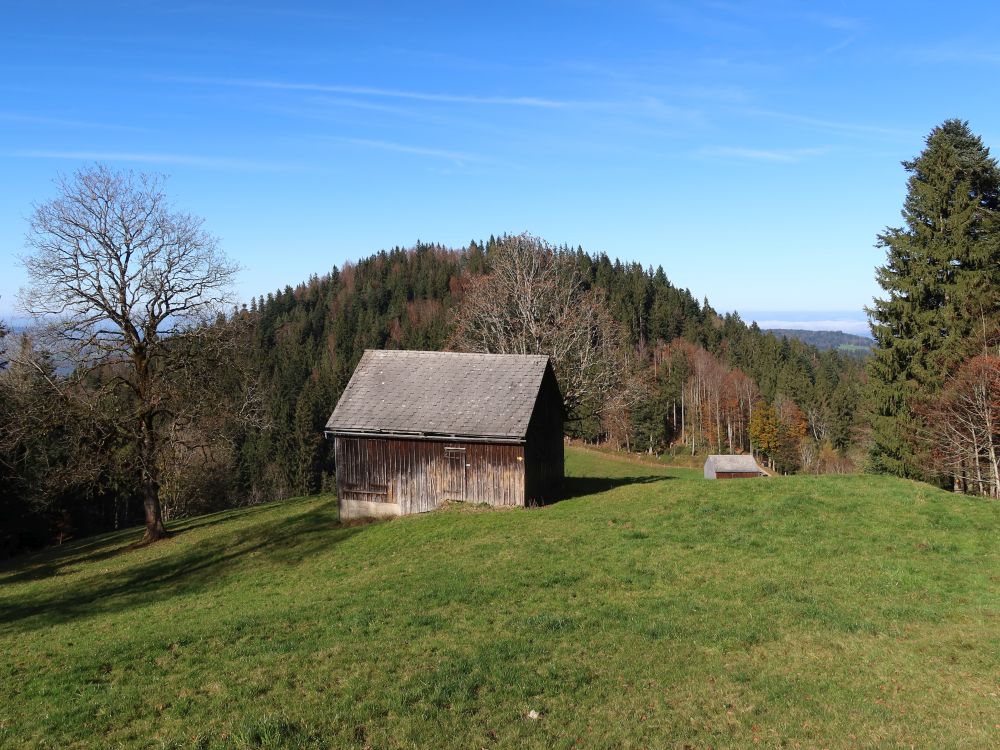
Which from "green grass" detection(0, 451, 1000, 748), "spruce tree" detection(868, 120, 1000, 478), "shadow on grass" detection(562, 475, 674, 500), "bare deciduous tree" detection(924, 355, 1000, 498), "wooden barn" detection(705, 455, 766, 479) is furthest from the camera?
"wooden barn" detection(705, 455, 766, 479)

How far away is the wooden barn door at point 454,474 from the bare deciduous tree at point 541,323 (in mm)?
11457

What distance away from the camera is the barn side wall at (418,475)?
2642cm

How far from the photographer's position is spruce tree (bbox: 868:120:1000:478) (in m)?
33.3

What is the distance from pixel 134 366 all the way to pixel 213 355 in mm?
3662

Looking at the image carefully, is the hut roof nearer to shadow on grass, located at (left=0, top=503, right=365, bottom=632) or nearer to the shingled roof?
the shingled roof

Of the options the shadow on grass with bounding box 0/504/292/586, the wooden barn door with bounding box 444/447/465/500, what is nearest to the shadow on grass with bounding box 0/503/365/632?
the shadow on grass with bounding box 0/504/292/586

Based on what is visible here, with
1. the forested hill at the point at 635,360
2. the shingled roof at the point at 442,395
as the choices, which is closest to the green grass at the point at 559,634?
the shingled roof at the point at 442,395

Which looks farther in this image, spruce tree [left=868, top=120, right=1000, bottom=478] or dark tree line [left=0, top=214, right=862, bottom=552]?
spruce tree [left=868, top=120, right=1000, bottom=478]

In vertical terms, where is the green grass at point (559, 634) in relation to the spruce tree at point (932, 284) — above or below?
below

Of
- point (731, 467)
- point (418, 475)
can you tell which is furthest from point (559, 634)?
point (731, 467)

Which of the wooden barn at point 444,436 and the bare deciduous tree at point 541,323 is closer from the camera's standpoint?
the wooden barn at point 444,436

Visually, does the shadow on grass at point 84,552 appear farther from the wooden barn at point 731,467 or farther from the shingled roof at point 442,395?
the wooden barn at point 731,467

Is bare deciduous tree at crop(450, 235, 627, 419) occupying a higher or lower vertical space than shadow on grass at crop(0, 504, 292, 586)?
higher

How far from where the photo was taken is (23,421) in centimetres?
2519
